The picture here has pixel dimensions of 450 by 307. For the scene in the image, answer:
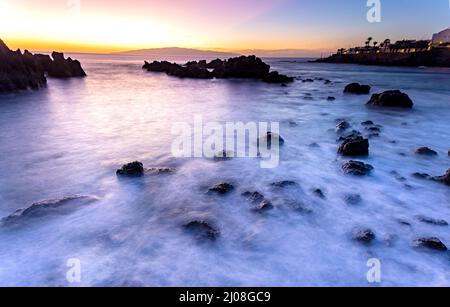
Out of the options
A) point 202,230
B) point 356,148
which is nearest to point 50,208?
point 202,230

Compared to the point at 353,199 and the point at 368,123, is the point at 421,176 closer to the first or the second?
the point at 353,199

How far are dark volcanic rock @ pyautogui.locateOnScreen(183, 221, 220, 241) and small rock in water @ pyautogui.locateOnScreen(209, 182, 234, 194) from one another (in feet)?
4.39

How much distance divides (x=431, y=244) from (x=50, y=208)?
633cm

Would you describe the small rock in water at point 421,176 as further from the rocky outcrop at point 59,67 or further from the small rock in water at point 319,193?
the rocky outcrop at point 59,67

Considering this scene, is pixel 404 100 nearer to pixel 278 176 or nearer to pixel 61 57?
pixel 278 176

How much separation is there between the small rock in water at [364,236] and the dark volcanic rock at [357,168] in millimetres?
2649

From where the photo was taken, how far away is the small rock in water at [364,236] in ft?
15.4

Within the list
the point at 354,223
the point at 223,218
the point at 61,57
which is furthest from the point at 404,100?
the point at 61,57

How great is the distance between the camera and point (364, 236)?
186 inches

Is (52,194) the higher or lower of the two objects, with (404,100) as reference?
lower

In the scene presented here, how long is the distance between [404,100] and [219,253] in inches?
683

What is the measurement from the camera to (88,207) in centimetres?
581

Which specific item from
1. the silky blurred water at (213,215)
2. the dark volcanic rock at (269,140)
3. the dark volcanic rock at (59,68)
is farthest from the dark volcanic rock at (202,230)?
the dark volcanic rock at (59,68)
